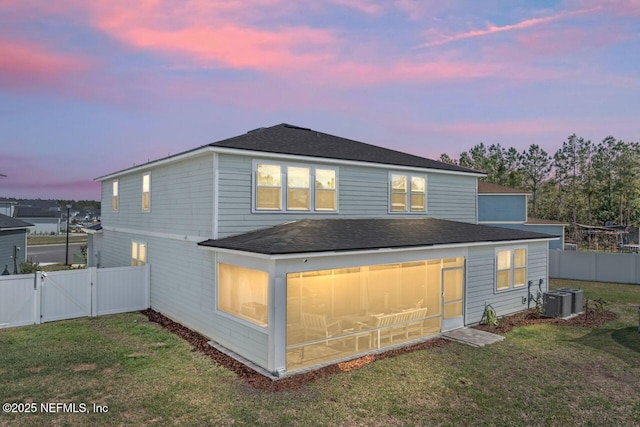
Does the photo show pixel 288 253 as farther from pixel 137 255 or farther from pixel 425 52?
pixel 425 52

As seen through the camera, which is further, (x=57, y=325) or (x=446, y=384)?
(x=57, y=325)

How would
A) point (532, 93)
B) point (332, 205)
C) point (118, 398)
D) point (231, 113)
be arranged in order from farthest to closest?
point (231, 113)
point (532, 93)
point (332, 205)
point (118, 398)

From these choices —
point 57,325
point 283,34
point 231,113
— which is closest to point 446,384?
point 57,325

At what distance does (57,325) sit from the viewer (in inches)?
495

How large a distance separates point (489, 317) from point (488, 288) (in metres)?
1.08

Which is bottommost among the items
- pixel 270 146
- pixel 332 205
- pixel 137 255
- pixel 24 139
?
pixel 137 255

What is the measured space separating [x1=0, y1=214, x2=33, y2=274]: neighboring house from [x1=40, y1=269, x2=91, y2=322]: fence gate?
10.9 metres

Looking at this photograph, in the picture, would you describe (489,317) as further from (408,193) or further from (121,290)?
(121,290)

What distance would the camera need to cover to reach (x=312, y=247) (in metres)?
8.88

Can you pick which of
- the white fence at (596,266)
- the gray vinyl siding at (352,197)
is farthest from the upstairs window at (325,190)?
the white fence at (596,266)

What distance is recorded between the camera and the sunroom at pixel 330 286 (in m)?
8.70

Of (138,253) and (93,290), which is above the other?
(138,253)

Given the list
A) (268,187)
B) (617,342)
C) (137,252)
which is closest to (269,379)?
(268,187)

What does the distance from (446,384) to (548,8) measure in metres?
17.1
